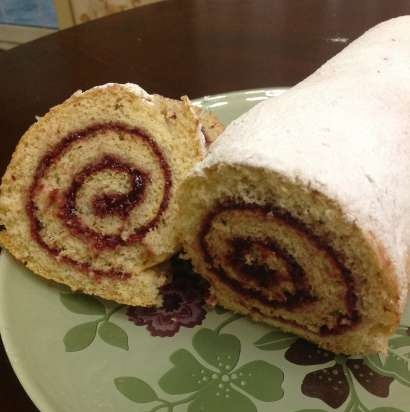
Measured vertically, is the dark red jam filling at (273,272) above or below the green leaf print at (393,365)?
above

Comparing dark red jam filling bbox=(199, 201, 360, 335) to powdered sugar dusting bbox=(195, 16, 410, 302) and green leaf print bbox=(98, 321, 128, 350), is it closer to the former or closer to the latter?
powdered sugar dusting bbox=(195, 16, 410, 302)

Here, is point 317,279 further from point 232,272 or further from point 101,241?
point 101,241

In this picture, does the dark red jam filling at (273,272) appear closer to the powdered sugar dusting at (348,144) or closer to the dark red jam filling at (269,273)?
the dark red jam filling at (269,273)

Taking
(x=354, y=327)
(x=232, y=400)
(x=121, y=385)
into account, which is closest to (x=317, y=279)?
(x=354, y=327)

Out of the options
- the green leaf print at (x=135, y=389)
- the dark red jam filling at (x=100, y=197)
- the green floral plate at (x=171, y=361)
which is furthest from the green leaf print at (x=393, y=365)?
the dark red jam filling at (x=100, y=197)

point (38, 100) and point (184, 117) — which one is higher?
point (184, 117)
